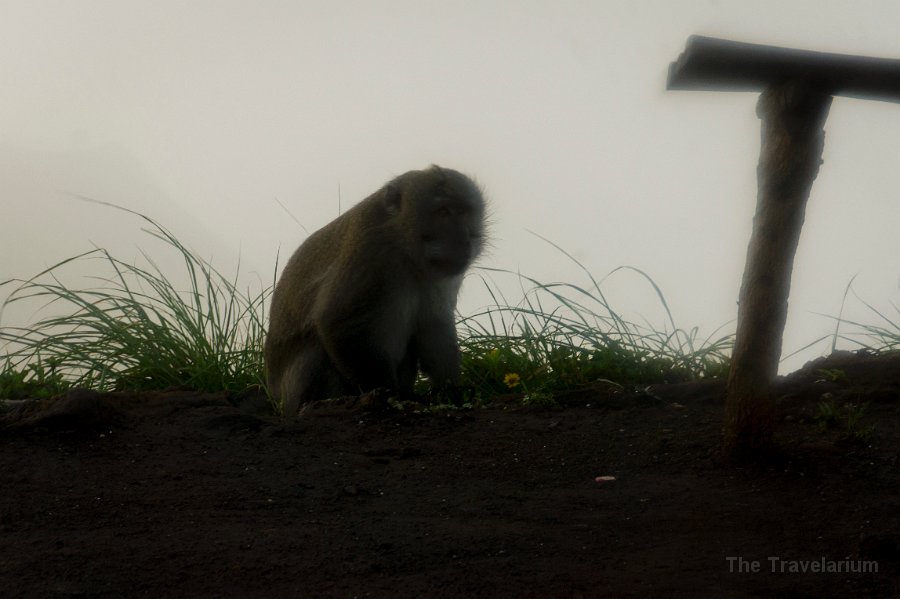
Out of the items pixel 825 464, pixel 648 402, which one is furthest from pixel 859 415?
pixel 648 402

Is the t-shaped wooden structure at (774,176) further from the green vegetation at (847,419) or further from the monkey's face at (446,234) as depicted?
the monkey's face at (446,234)

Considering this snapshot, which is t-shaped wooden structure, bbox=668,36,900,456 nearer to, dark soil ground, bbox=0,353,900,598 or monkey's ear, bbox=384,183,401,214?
dark soil ground, bbox=0,353,900,598

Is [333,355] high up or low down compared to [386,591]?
up

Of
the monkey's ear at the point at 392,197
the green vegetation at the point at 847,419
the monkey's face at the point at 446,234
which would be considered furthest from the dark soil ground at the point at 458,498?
the monkey's ear at the point at 392,197

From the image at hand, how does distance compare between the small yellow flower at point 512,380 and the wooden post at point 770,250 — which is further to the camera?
the small yellow flower at point 512,380

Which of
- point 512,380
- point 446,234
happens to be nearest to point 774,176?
point 446,234

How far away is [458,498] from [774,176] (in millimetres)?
1850

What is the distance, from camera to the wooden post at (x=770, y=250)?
4.05 meters

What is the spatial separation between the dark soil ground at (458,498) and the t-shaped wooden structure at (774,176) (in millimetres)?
280

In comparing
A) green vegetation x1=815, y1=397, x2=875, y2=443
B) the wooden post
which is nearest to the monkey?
the wooden post

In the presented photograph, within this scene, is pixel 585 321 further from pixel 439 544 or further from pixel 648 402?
pixel 439 544

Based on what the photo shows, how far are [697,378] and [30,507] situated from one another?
12.4 ft

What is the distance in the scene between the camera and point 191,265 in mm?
7227

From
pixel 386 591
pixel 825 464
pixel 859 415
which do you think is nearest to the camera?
pixel 386 591
